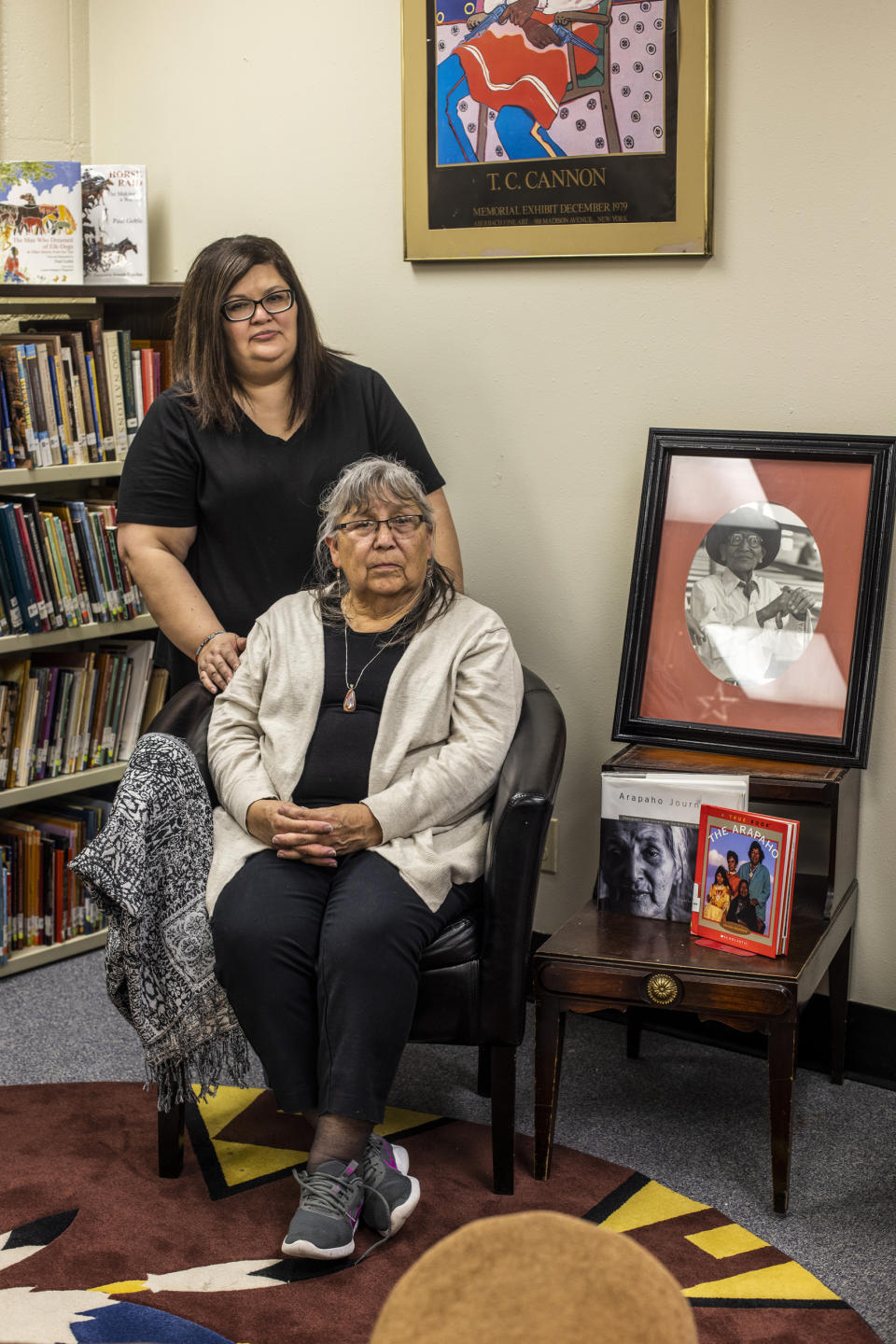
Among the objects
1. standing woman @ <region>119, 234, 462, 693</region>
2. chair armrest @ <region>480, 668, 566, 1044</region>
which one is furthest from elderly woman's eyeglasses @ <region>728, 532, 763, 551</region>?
chair armrest @ <region>480, 668, 566, 1044</region>

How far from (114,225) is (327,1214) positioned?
2.29 meters

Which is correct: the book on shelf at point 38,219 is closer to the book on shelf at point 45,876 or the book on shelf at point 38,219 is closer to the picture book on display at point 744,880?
the book on shelf at point 45,876

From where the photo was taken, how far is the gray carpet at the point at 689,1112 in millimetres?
2043

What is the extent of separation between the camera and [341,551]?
230 cm

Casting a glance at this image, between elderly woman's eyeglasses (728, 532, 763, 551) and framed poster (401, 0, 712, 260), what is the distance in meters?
0.53

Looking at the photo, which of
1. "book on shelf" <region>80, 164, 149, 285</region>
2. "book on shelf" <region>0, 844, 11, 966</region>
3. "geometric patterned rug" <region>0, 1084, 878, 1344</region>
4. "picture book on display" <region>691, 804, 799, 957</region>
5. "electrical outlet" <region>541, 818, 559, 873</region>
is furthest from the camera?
"book on shelf" <region>80, 164, 149, 285</region>

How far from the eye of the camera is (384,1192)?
202 cm

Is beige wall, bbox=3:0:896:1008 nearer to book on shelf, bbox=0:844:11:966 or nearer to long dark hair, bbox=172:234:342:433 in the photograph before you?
long dark hair, bbox=172:234:342:433

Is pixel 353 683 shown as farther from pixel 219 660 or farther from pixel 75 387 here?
pixel 75 387

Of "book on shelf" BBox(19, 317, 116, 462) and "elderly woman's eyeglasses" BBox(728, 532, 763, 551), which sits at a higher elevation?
"book on shelf" BBox(19, 317, 116, 462)

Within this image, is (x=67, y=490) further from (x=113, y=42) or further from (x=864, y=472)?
(x=864, y=472)

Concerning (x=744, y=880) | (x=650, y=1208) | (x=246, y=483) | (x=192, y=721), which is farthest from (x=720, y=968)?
(x=246, y=483)

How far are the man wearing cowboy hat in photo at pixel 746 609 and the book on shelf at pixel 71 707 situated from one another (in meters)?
1.44

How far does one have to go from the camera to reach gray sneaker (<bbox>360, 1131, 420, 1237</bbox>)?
6.54ft
